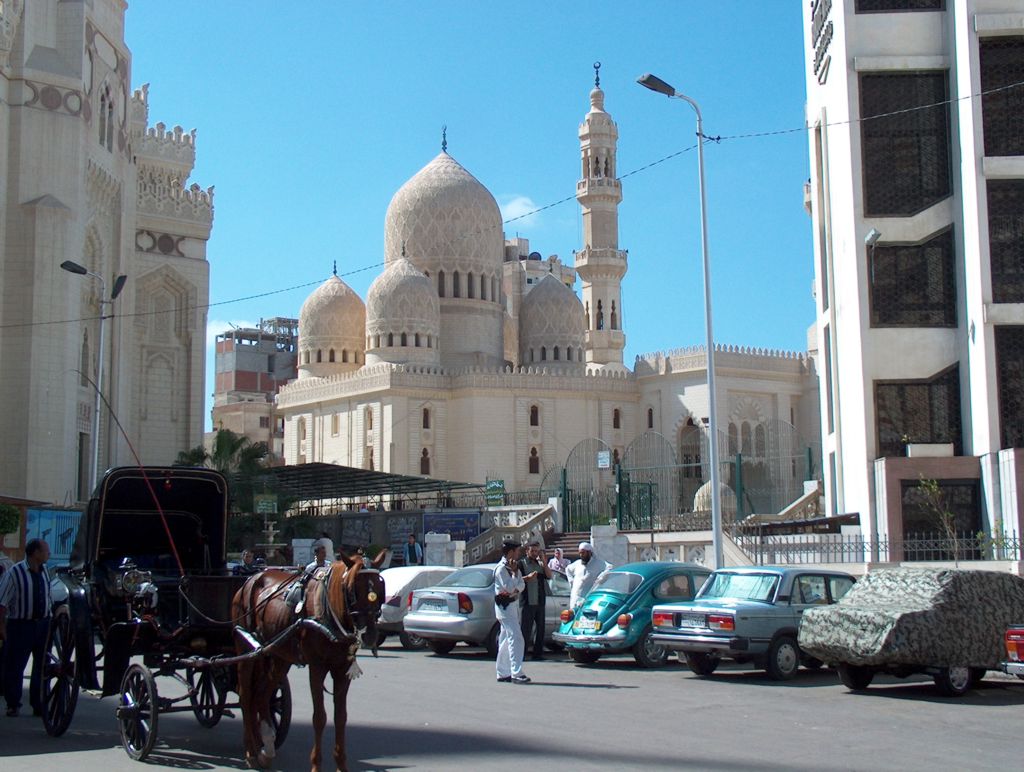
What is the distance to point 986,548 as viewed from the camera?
19016 mm

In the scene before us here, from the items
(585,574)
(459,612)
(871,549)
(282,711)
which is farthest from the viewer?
(871,549)

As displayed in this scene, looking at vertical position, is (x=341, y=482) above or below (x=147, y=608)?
above

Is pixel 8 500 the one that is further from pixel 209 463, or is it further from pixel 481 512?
pixel 209 463

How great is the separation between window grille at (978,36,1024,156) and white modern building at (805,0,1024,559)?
2 cm

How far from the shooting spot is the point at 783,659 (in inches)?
495

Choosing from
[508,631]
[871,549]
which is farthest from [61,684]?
[871,549]

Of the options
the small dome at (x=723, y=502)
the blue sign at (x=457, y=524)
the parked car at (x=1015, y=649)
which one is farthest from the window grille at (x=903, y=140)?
the parked car at (x=1015, y=649)

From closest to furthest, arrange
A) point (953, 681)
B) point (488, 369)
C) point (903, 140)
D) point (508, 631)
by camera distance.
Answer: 1. point (953, 681)
2. point (508, 631)
3. point (903, 140)
4. point (488, 369)

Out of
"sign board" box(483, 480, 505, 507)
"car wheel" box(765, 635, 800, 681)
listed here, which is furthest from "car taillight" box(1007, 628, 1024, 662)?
"sign board" box(483, 480, 505, 507)

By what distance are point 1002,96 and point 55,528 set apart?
18794 mm

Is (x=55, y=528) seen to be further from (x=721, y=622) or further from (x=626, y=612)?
(x=721, y=622)

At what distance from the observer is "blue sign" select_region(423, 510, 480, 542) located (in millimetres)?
29219

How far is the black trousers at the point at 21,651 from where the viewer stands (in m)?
9.40

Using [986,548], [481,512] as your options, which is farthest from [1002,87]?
[481,512]
